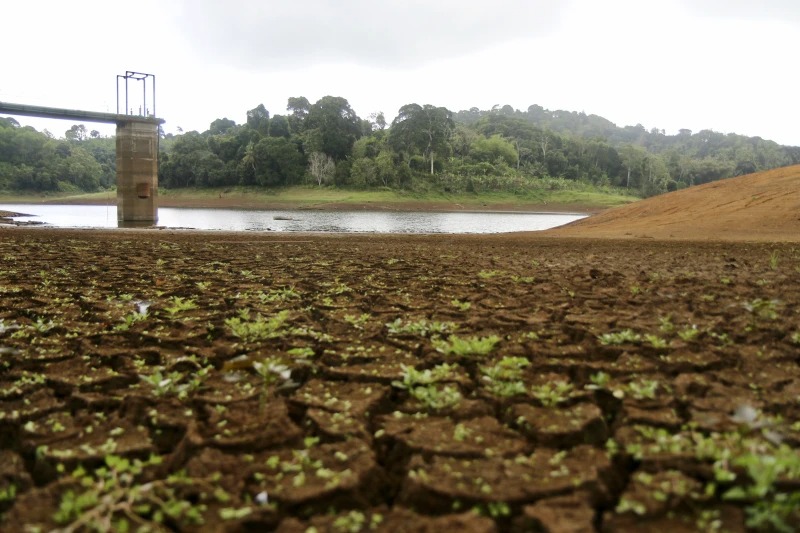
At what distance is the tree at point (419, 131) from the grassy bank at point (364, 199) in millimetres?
9383

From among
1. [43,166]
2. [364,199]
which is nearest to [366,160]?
[364,199]

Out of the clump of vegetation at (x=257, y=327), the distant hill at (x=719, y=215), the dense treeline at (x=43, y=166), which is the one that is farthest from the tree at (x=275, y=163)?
the clump of vegetation at (x=257, y=327)

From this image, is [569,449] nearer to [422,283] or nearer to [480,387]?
[480,387]

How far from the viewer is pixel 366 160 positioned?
201 ft

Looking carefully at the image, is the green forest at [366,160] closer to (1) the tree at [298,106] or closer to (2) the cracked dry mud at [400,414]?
(1) the tree at [298,106]

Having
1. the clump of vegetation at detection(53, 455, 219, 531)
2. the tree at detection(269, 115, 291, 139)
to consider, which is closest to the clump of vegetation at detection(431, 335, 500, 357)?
the clump of vegetation at detection(53, 455, 219, 531)

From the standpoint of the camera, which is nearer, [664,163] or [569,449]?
[569,449]

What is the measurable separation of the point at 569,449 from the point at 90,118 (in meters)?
38.8

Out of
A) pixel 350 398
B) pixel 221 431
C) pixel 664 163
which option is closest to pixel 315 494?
pixel 221 431

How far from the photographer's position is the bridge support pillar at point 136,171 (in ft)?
112

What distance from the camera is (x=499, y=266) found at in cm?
771

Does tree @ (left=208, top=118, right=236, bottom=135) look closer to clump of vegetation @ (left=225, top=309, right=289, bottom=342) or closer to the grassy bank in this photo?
the grassy bank

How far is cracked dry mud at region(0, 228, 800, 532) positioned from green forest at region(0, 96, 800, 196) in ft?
185

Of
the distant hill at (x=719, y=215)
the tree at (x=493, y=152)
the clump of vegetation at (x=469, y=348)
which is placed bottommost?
the clump of vegetation at (x=469, y=348)
